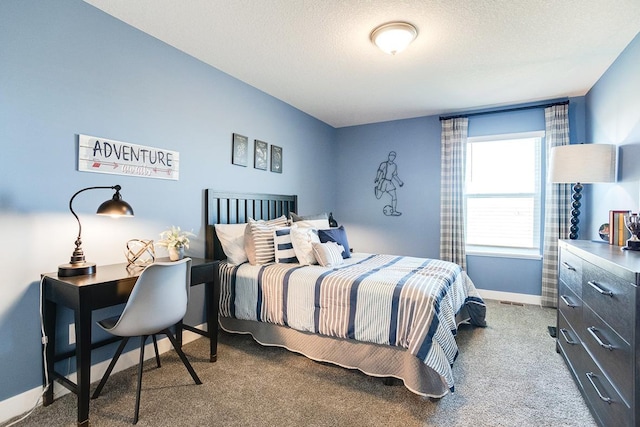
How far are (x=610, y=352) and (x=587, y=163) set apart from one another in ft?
5.78

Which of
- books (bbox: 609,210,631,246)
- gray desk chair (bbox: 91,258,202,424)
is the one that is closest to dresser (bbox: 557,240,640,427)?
books (bbox: 609,210,631,246)

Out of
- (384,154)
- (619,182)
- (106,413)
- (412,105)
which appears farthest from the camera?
(384,154)

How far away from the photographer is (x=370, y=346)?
2.16 metres

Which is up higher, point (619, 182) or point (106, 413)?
point (619, 182)

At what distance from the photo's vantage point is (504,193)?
4133 millimetres

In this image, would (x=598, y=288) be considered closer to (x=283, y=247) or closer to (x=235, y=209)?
(x=283, y=247)


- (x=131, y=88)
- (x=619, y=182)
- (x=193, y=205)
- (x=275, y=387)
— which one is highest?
(x=131, y=88)

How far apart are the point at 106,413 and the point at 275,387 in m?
0.96

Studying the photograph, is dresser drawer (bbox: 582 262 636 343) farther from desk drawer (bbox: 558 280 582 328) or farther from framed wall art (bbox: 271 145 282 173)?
framed wall art (bbox: 271 145 282 173)

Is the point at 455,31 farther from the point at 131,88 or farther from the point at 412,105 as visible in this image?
the point at 131,88

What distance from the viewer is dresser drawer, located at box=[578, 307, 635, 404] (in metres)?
1.32

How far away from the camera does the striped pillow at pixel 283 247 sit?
283 cm

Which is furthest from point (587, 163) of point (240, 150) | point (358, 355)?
point (240, 150)

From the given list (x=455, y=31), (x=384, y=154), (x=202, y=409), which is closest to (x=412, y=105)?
(x=384, y=154)
